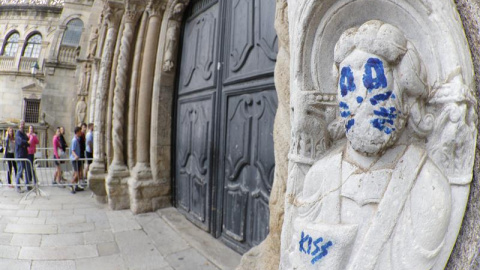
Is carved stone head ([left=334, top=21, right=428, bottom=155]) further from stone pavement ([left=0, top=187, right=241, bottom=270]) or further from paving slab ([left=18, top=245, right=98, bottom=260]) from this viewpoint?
paving slab ([left=18, top=245, right=98, bottom=260])

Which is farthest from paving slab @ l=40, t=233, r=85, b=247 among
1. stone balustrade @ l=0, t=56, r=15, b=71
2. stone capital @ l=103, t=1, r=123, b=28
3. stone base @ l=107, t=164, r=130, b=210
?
stone balustrade @ l=0, t=56, r=15, b=71

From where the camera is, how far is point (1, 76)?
1853 cm

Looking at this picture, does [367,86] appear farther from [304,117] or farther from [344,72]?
[304,117]

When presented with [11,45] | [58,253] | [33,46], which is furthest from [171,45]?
[11,45]

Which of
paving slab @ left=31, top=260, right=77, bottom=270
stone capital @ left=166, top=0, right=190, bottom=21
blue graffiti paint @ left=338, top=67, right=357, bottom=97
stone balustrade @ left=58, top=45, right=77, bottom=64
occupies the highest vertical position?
stone balustrade @ left=58, top=45, right=77, bottom=64

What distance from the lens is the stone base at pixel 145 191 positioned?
12.2 ft

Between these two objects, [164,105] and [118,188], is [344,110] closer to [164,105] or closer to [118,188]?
[164,105]

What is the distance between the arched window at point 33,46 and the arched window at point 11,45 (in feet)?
2.86

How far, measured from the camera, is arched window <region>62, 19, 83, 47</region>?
12.9m

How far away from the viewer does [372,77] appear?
792 millimetres

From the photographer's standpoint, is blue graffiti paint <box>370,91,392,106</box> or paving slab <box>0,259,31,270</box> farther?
paving slab <box>0,259,31,270</box>

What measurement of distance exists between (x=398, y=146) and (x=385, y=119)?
12cm

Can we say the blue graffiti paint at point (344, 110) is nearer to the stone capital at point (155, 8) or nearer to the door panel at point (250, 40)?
the door panel at point (250, 40)

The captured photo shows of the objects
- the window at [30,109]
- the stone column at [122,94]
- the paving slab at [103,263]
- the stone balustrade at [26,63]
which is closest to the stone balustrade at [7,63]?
the stone balustrade at [26,63]
